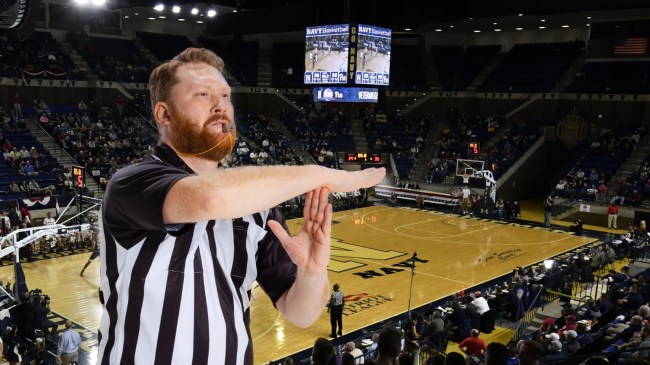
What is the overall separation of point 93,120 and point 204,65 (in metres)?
Result: 31.2

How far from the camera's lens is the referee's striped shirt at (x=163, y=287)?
1.63 m

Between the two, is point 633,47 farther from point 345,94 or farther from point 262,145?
point 262,145

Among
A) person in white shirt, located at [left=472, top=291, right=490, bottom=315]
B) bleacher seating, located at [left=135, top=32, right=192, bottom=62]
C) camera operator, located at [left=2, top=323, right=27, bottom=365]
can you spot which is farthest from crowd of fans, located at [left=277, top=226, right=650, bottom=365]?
bleacher seating, located at [left=135, top=32, right=192, bottom=62]

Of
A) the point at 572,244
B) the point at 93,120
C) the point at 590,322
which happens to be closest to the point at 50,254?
the point at 93,120

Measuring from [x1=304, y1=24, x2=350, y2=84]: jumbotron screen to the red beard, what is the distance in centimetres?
2103

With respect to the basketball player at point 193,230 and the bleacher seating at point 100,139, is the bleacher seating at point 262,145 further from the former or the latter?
the basketball player at point 193,230

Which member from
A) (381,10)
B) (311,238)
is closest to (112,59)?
(381,10)

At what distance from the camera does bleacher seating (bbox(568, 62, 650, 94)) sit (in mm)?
33906

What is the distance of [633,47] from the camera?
1372 inches

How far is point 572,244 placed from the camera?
77.4 ft

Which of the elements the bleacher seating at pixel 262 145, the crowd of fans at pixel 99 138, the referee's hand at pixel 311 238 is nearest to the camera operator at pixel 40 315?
the referee's hand at pixel 311 238

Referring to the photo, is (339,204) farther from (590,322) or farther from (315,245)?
(315,245)

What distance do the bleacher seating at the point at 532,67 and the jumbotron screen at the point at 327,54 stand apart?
1916 cm

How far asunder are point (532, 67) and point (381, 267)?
982 inches
